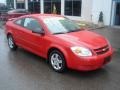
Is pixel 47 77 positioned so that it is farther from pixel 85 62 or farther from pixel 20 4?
pixel 20 4

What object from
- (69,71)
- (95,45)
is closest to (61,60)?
(69,71)

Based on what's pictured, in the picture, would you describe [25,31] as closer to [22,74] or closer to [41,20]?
[41,20]

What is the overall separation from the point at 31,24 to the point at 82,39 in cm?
215

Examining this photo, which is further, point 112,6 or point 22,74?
point 112,6

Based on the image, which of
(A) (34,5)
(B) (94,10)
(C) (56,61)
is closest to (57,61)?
(C) (56,61)

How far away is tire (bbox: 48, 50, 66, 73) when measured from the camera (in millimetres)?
6323

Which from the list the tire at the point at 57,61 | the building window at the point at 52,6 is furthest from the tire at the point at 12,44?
the building window at the point at 52,6

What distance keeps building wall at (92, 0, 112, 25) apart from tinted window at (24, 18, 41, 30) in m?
11.8

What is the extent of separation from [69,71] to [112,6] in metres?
13.0

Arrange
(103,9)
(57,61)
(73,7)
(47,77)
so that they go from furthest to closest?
(73,7) → (103,9) → (57,61) → (47,77)

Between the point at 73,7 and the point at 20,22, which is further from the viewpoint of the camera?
the point at 73,7

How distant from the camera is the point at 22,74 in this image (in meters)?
6.30

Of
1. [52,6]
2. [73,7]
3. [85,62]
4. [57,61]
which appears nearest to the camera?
[85,62]

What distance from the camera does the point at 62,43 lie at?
20.6 ft
